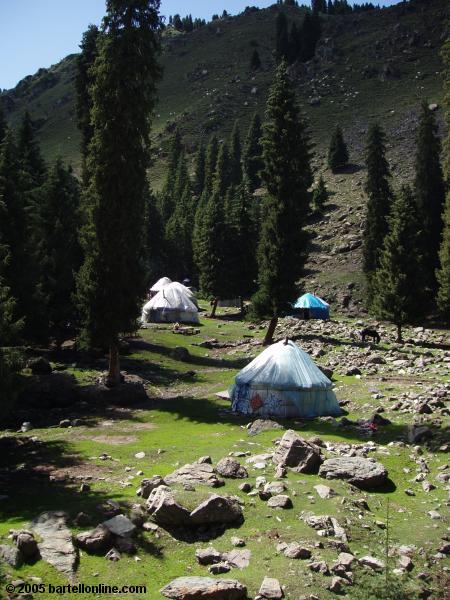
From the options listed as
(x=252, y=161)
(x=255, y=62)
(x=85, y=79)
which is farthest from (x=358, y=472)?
(x=255, y=62)

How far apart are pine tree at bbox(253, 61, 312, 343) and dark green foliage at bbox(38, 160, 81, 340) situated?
13.2 m

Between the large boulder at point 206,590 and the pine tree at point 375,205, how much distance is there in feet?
169

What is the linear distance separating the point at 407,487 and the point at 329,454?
8.25 ft

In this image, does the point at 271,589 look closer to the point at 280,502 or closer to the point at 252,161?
the point at 280,502

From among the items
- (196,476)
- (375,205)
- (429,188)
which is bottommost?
(196,476)

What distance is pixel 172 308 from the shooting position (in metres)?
54.8

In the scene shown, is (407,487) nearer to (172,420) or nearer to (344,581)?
(344,581)

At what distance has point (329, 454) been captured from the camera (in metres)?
16.9

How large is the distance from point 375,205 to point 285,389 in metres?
41.7

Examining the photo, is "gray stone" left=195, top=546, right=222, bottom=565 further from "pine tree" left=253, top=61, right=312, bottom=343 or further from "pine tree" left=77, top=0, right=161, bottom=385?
"pine tree" left=253, top=61, right=312, bottom=343

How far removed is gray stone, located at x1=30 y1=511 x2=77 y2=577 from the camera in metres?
10.6

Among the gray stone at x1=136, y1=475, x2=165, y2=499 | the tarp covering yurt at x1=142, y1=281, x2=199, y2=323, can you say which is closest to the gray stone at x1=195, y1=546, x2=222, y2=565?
the gray stone at x1=136, y1=475, x2=165, y2=499

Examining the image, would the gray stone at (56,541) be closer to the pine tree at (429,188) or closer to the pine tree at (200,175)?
the pine tree at (429,188)

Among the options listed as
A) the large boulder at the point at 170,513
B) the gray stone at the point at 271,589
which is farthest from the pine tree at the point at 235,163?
the gray stone at the point at 271,589
